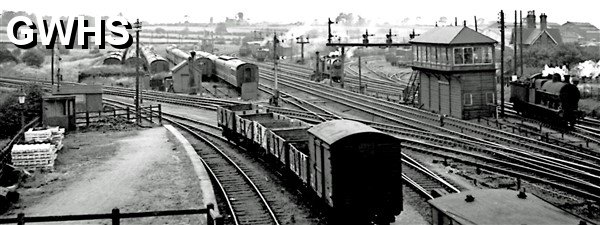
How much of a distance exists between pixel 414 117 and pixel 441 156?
43.4ft

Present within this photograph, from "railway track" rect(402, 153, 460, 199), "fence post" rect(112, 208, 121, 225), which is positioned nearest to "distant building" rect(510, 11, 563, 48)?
"railway track" rect(402, 153, 460, 199)

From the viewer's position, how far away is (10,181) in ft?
69.0

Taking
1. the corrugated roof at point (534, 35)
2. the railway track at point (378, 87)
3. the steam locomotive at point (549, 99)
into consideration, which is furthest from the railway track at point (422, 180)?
the corrugated roof at point (534, 35)

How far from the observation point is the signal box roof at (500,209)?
9367mm

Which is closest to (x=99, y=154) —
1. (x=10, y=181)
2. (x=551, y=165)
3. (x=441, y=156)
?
(x=10, y=181)

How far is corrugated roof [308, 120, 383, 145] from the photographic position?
15297mm

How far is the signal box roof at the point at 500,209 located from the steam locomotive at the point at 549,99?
869 inches

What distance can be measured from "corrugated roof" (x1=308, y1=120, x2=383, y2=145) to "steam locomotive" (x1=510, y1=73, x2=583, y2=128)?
1803 cm

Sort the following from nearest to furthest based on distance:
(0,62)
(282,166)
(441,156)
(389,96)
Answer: (282,166)
(441,156)
(389,96)
(0,62)

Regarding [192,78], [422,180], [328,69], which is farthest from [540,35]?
[422,180]

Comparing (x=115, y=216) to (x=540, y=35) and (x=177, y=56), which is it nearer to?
(x=177, y=56)

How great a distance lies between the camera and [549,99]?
32.6 m

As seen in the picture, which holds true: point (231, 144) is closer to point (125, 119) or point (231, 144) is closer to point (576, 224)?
point (125, 119)

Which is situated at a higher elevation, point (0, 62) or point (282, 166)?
point (0, 62)
